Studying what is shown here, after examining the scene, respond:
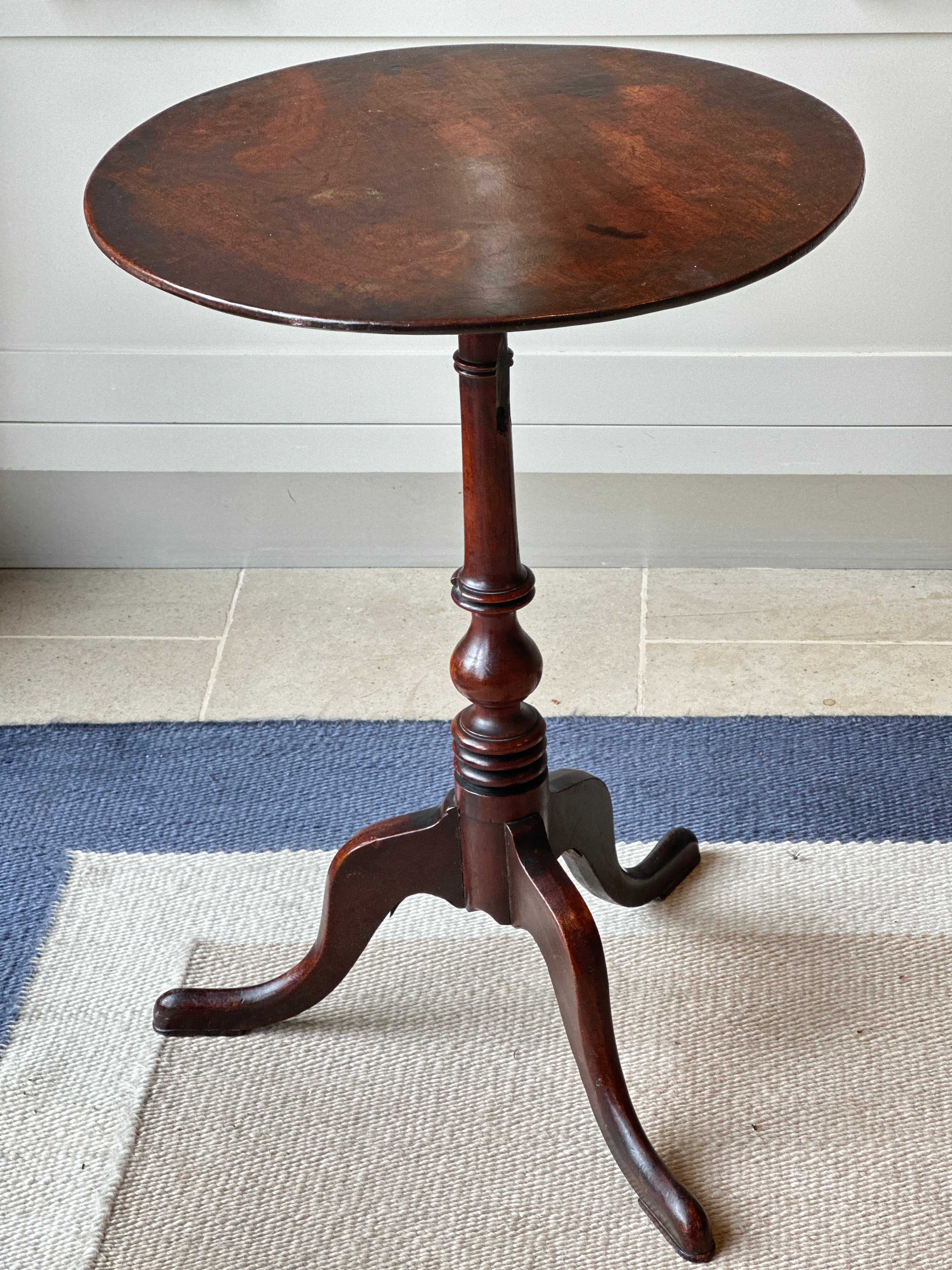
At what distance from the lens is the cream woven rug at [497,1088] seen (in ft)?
3.20

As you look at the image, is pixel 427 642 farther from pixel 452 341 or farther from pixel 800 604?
pixel 800 604

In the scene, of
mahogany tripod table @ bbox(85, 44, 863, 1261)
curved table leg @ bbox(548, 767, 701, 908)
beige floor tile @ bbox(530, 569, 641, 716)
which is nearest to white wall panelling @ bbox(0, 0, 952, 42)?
mahogany tripod table @ bbox(85, 44, 863, 1261)

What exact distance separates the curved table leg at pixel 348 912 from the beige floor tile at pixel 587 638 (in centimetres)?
44

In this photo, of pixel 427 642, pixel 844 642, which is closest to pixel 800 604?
pixel 844 642

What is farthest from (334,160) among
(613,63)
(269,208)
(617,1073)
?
(617,1073)

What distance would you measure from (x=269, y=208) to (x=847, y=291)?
36.7 inches

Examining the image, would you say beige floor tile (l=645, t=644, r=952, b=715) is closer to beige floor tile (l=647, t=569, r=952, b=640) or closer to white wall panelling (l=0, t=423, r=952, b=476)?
beige floor tile (l=647, t=569, r=952, b=640)

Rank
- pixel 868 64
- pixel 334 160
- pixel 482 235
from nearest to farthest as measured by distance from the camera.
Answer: pixel 482 235, pixel 334 160, pixel 868 64

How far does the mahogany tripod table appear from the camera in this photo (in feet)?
2.33

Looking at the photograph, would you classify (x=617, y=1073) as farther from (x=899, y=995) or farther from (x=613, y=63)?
(x=613, y=63)

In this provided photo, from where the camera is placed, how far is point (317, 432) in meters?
1.63

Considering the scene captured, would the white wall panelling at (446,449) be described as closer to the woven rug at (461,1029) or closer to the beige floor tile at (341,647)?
the beige floor tile at (341,647)

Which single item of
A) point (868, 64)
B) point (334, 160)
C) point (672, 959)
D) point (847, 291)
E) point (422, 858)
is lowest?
point (672, 959)

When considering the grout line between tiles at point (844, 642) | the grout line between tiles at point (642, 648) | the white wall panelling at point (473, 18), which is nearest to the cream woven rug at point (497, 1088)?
the grout line between tiles at point (642, 648)
